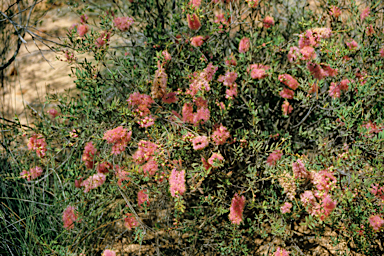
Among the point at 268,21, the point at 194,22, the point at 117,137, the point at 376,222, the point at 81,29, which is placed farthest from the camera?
the point at 268,21

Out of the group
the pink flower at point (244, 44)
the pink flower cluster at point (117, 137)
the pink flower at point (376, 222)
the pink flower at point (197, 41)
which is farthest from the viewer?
the pink flower at point (244, 44)

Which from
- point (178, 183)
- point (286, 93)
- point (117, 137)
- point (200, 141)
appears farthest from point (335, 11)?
point (117, 137)

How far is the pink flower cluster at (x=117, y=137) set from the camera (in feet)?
5.85

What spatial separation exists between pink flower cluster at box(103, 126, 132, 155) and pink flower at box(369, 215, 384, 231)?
1.50m

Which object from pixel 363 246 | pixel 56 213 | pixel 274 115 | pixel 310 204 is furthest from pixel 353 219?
pixel 56 213

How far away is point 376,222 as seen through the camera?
5.54 feet

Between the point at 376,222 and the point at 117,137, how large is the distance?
5.16ft

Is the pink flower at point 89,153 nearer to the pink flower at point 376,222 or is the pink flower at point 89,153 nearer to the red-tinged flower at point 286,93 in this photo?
the red-tinged flower at point 286,93

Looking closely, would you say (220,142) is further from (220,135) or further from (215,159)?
(215,159)

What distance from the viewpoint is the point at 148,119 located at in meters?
1.79

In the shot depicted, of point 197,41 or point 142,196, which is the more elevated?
point 197,41

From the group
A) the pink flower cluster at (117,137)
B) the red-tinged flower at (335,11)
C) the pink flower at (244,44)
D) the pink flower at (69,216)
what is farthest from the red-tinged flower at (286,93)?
the pink flower at (69,216)

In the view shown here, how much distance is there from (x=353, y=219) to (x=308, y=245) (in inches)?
17.2

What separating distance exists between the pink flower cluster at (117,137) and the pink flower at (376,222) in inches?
59.1
